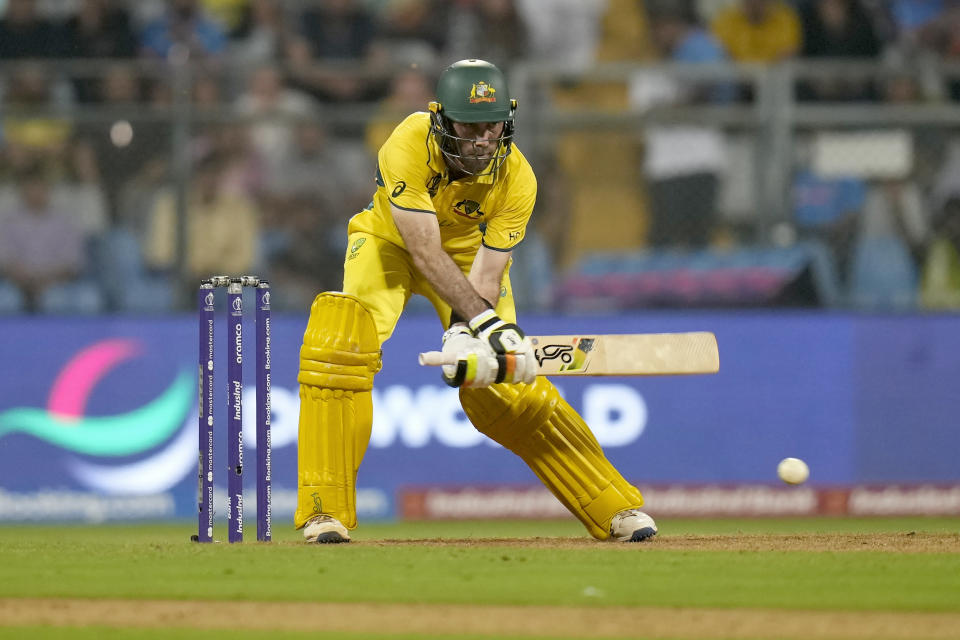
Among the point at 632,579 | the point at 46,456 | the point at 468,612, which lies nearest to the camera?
the point at 468,612

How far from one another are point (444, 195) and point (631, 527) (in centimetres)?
169

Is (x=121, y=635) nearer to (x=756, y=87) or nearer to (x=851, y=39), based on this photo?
(x=756, y=87)

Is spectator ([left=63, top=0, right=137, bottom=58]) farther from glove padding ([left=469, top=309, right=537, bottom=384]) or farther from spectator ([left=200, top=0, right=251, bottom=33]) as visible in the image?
glove padding ([left=469, top=309, right=537, bottom=384])

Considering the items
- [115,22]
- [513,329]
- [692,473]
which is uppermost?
[115,22]

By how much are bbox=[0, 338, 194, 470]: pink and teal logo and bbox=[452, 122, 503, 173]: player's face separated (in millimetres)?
4198

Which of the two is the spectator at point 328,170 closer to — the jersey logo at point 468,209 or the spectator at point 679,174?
the spectator at point 679,174

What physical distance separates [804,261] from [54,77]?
523cm

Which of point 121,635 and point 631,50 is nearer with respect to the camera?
point 121,635

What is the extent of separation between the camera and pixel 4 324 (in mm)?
9977

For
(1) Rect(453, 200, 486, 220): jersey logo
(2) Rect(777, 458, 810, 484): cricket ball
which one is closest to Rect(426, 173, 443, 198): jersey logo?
(1) Rect(453, 200, 486, 220): jersey logo

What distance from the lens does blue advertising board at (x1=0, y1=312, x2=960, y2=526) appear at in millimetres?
9867

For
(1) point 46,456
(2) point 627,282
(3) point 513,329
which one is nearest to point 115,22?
(1) point 46,456

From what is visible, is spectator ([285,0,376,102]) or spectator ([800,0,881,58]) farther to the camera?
spectator ([285,0,376,102])

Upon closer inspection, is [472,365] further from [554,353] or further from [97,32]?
[97,32]
